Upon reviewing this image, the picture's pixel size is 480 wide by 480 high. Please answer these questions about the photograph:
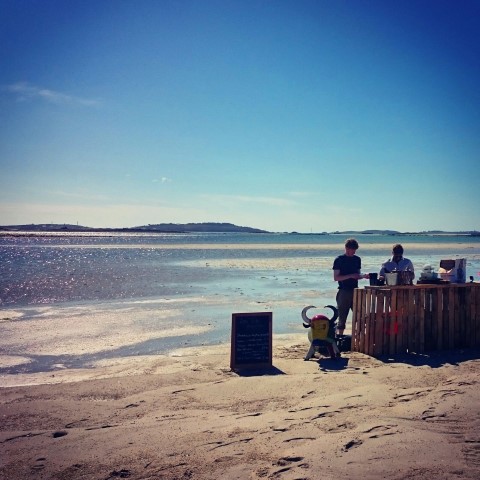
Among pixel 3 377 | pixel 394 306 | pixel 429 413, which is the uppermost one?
pixel 394 306

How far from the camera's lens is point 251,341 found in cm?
744

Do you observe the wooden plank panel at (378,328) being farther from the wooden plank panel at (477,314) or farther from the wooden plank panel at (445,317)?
the wooden plank panel at (477,314)

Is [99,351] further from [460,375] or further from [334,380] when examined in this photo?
[460,375]

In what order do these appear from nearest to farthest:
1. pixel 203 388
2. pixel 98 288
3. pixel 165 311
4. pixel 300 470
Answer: pixel 300 470
pixel 203 388
pixel 165 311
pixel 98 288

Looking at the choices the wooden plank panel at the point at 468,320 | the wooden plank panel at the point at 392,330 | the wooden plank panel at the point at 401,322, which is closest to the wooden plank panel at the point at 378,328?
the wooden plank panel at the point at 392,330

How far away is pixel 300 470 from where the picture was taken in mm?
3783

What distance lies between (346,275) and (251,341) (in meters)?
2.36

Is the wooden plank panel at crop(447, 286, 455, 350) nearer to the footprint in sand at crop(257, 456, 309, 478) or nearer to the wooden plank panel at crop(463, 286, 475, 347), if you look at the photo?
the wooden plank panel at crop(463, 286, 475, 347)

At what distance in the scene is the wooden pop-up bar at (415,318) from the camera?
776 cm

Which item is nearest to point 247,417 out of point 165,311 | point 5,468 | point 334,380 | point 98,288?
point 334,380

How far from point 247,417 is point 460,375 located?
326cm

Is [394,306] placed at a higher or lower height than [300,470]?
higher

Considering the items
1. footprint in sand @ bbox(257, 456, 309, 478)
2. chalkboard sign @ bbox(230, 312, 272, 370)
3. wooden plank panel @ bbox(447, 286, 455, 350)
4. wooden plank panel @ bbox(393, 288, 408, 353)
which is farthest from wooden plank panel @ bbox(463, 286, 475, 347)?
footprint in sand @ bbox(257, 456, 309, 478)

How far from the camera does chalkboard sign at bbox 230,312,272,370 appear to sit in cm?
732
